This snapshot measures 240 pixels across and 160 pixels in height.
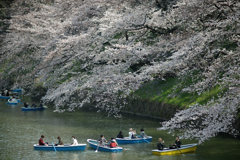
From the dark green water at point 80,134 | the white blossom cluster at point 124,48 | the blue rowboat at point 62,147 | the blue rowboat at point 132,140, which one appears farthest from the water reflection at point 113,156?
the white blossom cluster at point 124,48

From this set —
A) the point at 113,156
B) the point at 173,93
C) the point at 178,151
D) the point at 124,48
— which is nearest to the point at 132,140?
the point at 113,156

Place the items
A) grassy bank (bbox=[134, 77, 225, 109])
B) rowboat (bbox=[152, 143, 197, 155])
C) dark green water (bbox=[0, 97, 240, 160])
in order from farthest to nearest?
1. grassy bank (bbox=[134, 77, 225, 109])
2. dark green water (bbox=[0, 97, 240, 160])
3. rowboat (bbox=[152, 143, 197, 155])

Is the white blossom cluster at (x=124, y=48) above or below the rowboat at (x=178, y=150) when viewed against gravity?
above

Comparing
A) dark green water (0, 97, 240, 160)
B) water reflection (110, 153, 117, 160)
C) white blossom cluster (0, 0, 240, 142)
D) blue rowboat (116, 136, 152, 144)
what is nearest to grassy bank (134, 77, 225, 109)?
white blossom cluster (0, 0, 240, 142)

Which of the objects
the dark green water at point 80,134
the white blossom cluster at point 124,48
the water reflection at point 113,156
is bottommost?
the water reflection at point 113,156

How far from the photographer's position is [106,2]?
2436 cm

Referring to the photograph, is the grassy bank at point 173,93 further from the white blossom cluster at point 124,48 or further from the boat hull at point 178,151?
the boat hull at point 178,151

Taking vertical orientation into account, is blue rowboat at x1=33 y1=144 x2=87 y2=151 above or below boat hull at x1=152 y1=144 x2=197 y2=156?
below

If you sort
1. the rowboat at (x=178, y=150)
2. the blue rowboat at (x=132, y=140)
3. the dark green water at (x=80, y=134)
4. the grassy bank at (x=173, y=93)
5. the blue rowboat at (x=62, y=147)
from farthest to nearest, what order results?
the grassy bank at (x=173, y=93) < the blue rowboat at (x=132, y=140) < the blue rowboat at (x=62, y=147) < the dark green water at (x=80, y=134) < the rowboat at (x=178, y=150)

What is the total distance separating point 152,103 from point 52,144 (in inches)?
382

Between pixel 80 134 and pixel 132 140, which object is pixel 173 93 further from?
pixel 80 134

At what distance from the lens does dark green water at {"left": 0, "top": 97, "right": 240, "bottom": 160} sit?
53.6 ft

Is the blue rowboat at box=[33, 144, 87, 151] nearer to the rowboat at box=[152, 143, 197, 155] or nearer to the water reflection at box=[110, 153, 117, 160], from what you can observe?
the water reflection at box=[110, 153, 117, 160]

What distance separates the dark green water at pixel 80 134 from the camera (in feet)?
53.6
